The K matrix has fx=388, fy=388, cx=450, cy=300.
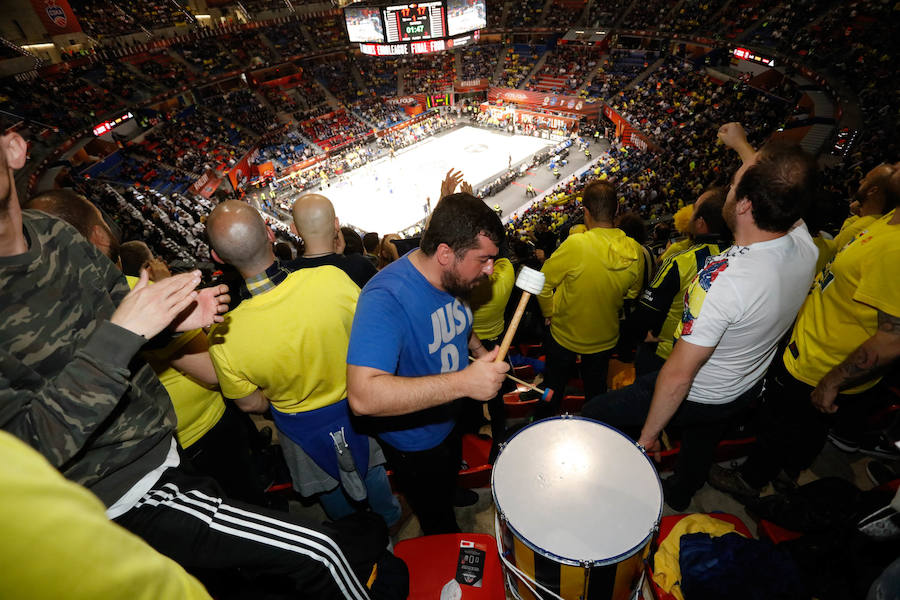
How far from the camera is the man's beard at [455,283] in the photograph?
227 cm

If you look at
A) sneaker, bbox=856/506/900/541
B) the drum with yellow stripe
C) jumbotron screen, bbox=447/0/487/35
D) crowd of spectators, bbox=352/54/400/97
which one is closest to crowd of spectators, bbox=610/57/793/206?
jumbotron screen, bbox=447/0/487/35

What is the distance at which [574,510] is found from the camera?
2.04 metres

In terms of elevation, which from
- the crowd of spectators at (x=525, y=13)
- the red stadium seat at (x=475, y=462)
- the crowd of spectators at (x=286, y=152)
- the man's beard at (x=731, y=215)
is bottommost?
the crowd of spectators at (x=286, y=152)

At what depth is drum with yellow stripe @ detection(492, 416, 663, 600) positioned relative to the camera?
6.20ft

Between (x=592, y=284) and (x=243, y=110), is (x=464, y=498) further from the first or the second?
(x=243, y=110)

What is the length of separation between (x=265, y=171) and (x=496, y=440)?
2663 cm

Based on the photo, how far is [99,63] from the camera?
→ 25297 mm

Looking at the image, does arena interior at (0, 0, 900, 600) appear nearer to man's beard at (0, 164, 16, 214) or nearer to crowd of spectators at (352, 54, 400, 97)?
man's beard at (0, 164, 16, 214)

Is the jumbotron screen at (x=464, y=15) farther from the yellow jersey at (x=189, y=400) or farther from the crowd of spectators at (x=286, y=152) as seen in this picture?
the yellow jersey at (x=189, y=400)

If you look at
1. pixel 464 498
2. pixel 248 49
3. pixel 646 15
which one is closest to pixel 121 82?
pixel 248 49

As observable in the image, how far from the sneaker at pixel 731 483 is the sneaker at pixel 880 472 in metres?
1.05

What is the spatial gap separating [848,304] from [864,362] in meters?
0.39

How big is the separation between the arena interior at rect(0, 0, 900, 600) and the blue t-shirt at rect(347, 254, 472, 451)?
1.11 ft

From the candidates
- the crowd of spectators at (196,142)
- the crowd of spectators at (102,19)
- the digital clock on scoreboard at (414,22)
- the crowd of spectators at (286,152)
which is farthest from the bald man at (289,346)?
the crowd of spectators at (102,19)
